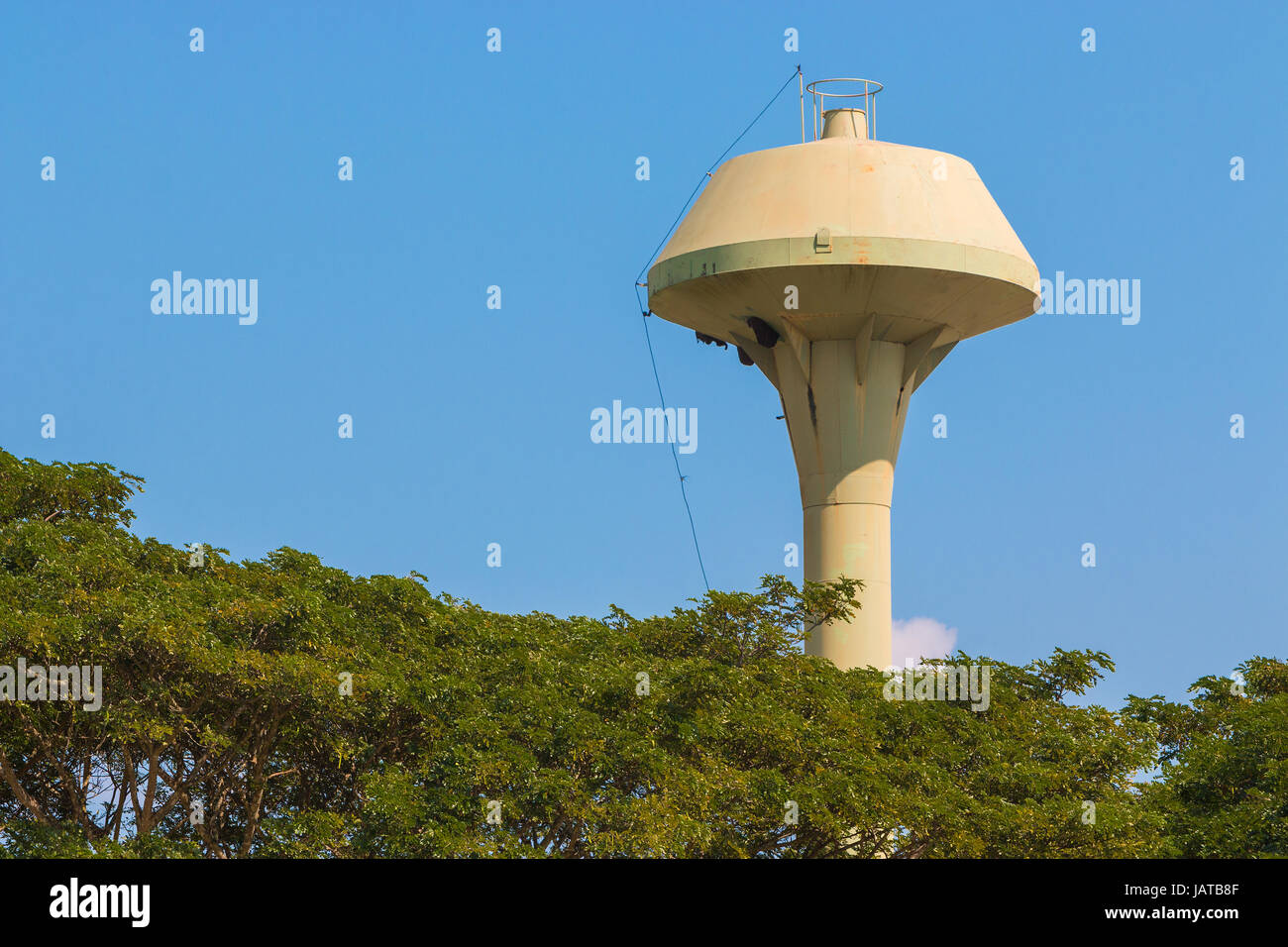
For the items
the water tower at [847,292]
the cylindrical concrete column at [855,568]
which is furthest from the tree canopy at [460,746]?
the water tower at [847,292]

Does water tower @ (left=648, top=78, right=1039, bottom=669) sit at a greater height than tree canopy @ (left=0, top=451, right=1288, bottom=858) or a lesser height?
greater

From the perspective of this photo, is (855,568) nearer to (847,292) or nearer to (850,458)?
(850,458)

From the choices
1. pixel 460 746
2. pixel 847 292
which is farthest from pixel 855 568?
pixel 460 746

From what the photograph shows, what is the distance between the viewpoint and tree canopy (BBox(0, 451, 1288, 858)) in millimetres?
26906

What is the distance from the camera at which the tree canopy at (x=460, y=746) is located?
88.3 ft

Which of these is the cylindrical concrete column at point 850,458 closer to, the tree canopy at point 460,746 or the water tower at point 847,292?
the water tower at point 847,292

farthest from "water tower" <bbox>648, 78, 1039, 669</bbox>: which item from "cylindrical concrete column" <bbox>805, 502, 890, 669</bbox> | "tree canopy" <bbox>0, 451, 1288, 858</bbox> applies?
"tree canopy" <bbox>0, 451, 1288, 858</bbox>

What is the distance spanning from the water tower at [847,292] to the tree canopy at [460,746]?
8.55 meters

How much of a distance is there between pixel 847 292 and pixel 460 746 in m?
18.1

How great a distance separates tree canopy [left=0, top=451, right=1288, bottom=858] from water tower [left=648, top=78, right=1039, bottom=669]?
855 centimetres

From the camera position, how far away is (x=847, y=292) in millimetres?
41375

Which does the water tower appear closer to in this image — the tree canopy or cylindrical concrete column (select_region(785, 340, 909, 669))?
cylindrical concrete column (select_region(785, 340, 909, 669))
